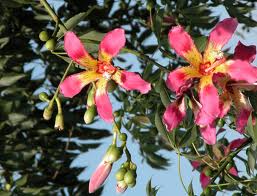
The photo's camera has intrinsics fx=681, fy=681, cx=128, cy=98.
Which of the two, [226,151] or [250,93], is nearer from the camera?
[250,93]

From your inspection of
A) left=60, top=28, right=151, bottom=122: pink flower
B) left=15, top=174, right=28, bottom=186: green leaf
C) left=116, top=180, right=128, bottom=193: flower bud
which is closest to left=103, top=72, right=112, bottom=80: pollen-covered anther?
left=60, top=28, right=151, bottom=122: pink flower

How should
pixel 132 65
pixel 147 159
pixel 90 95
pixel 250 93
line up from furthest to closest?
pixel 132 65 → pixel 147 159 → pixel 90 95 → pixel 250 93

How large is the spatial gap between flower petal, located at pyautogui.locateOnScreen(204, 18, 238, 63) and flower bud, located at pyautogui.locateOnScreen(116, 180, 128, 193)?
0.97ft

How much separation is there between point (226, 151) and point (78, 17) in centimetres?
66

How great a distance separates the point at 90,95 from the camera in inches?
49.1

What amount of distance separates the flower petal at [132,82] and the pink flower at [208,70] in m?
0.05

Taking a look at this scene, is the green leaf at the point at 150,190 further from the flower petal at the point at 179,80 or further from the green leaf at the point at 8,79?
the green leaf at the point at 8,79

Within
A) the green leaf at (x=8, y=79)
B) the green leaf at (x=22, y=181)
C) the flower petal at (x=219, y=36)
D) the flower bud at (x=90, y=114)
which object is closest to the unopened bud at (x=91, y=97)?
the flower bud at (x=90, y=114)

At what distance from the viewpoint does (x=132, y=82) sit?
1.11m

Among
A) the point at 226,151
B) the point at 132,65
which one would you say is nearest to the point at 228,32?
the point at 226,151

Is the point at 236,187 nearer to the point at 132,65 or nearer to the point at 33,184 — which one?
the point at 33,184

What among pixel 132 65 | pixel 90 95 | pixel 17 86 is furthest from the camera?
pixel 132 65

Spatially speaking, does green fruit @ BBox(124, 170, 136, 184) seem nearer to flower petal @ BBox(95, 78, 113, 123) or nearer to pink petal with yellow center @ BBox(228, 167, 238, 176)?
flower petal @ BBox(95, 78, 113, 123)

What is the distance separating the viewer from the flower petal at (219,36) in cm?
111
